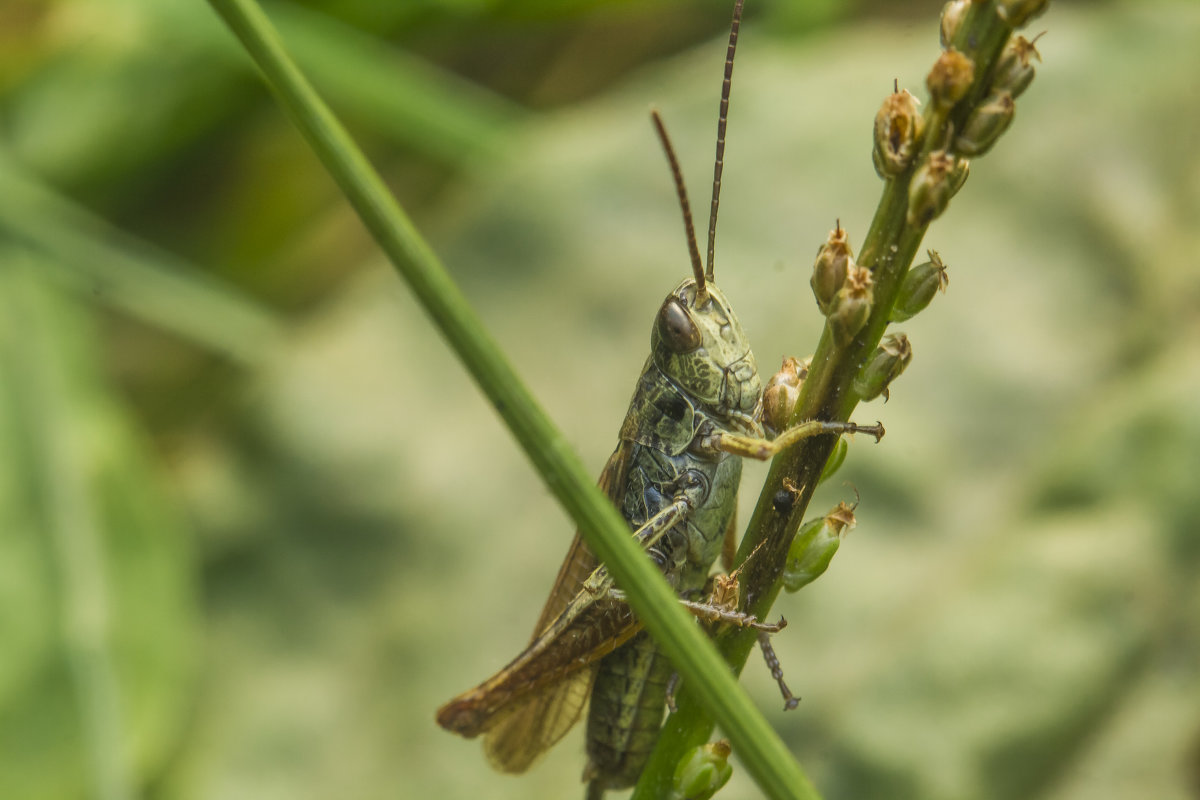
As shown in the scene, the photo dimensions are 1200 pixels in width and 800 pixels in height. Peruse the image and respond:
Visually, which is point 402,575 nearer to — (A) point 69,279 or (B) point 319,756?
(B) point 319,756

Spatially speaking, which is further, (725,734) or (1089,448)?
(1089,448)

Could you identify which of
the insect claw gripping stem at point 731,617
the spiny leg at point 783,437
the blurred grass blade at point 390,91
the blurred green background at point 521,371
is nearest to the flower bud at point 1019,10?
the spiny leg at point 783,437

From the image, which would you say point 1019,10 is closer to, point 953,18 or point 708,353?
point 953,18

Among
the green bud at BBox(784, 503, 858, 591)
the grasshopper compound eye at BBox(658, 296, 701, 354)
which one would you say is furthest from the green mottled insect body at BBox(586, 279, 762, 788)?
the green bud at BBox(784, 503, 858, 591)

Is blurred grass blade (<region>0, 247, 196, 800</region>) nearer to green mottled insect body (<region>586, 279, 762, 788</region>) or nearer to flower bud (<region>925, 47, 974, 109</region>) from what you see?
green mottled insect body (<region>586, 279, 762, 788</region>)

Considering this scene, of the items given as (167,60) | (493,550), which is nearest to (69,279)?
(167,60)
